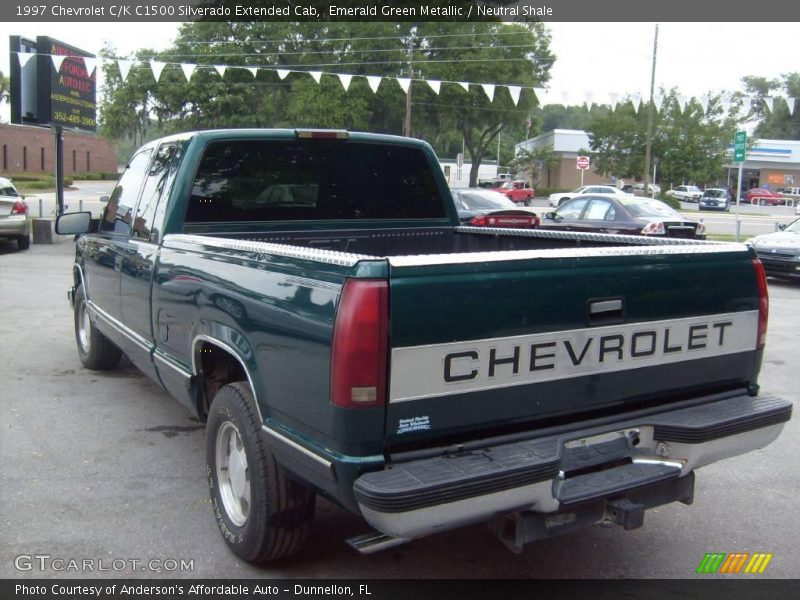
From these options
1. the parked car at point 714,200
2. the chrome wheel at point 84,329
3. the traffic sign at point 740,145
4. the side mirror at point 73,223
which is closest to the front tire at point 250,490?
the side mirror at point 73,223

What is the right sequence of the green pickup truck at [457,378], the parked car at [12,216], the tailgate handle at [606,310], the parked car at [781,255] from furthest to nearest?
the parked car at [12,216]
the parked car at [781,255]
the tailgate handle at [606,310]
the green pickup truck at [457,378]

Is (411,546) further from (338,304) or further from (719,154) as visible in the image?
(719,154)

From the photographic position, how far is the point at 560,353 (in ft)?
10.2

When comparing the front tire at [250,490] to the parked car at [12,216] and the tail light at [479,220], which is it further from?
the parked car at [12,216]

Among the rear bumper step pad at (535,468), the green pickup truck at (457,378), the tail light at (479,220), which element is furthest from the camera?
the tail light at (479,220)

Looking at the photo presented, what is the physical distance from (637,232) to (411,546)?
1215 centimetres

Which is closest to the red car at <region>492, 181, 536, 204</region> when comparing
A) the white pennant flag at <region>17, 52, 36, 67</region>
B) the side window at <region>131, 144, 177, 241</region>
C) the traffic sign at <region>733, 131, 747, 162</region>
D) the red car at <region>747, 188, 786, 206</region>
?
the red car at <region>747, 188, 786, 206</region>

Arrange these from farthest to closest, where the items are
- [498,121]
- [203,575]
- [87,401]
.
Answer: [498,121], [87,401], [203,575]

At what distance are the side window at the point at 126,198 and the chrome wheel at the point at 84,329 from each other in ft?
4.05

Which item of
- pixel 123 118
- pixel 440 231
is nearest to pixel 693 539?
pixel 440 231

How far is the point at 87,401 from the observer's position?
6.19 meters

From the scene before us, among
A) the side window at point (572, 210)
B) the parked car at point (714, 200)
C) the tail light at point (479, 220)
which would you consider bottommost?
the tail light at point (479, 220)

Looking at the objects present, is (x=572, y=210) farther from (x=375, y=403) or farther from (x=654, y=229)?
(x=375, y=403)

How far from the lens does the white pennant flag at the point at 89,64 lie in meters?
18.8
